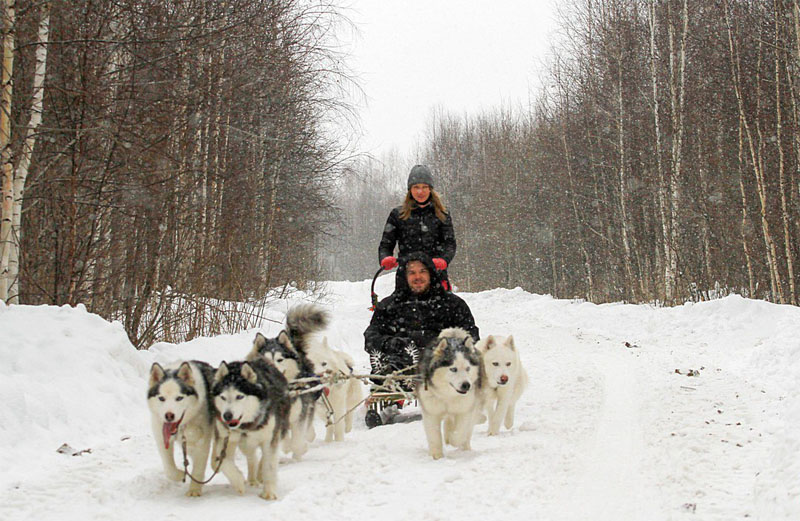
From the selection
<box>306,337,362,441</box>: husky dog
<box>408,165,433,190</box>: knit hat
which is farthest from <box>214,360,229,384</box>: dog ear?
<box>408,165,433,190</box>: knit hat

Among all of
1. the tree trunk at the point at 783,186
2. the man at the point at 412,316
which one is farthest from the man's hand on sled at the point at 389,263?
the tree trunk at the point at 783,186

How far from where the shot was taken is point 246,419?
3059 mm

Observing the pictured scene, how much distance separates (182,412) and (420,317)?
3.19 m

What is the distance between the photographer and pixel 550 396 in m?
6.31

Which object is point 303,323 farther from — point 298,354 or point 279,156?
point 279,156

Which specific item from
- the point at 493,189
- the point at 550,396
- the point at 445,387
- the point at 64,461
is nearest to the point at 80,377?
the point at 64,461

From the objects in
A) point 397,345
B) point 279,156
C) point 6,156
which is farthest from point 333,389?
point 279,156

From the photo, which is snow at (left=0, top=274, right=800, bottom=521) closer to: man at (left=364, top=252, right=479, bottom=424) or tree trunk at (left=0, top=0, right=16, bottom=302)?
tree trunk at (left=0, top=0, right=16, bottom=302)

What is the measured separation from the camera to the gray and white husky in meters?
3.06

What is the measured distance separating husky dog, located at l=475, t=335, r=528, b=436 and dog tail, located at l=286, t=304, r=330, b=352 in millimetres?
1355

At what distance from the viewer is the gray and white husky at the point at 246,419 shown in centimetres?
306

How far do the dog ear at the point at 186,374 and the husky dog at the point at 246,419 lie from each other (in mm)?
127

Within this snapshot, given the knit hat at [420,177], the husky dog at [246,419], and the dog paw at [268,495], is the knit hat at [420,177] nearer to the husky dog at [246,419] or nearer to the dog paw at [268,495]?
the husky dog at [246,419]

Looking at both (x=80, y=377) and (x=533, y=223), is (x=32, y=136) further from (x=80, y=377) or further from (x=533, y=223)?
(x=533, y=223)
